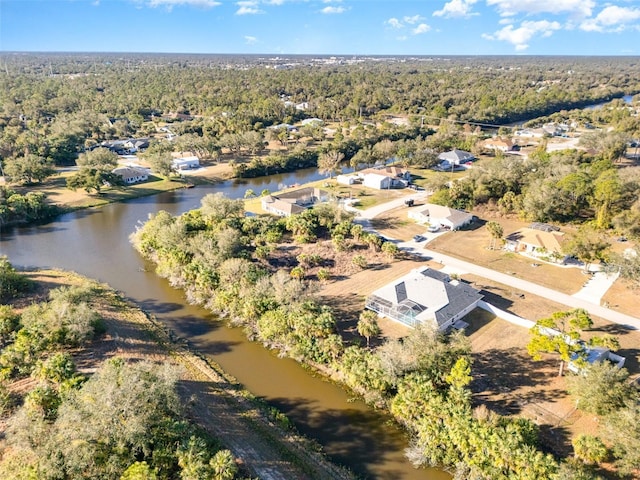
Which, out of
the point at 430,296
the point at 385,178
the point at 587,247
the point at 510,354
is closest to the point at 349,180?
the point at 385,178

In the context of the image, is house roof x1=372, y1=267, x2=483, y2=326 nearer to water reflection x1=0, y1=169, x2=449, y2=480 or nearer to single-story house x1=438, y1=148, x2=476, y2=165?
water reflection x1=0, y1=169, x2=449, y2=480

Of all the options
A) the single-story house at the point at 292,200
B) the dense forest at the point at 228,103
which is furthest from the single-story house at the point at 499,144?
the single-story house at the point at 292,200

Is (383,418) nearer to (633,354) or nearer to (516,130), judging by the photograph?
(633,354)

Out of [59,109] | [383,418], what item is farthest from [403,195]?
[59,109]

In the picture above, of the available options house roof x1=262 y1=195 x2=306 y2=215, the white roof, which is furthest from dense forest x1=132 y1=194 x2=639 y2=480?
house roof x1=262 y1=195 x2=306 y2=215

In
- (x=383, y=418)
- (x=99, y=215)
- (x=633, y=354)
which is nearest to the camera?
(x=383, y=418)

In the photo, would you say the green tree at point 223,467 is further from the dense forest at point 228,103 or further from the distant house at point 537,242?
the dense forest at point 228,103
